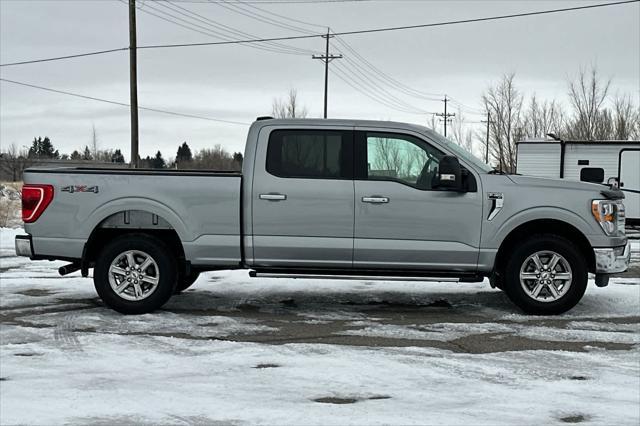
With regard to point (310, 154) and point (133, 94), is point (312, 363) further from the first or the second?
point (133, 94)

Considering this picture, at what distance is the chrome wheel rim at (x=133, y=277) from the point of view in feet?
24.4

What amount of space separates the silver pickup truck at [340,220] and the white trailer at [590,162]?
13912mm

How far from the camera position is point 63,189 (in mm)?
7438

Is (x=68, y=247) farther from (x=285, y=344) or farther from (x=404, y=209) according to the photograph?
(x=404, y=209)

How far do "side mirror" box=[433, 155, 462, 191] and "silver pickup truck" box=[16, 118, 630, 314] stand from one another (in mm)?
41

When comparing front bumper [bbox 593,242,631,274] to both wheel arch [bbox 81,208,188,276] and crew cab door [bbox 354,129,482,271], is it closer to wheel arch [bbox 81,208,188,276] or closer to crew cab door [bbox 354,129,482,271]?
crew cab door [bbox 354,129,482,271]

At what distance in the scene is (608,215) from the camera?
7.43 metres

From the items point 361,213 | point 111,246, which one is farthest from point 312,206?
point 111,246

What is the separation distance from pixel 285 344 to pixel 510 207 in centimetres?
289

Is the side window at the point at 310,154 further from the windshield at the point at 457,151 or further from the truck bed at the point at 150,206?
the windshield at the point at 457,151

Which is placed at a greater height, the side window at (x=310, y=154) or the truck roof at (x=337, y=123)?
the truck roof at (x=337, y=123)

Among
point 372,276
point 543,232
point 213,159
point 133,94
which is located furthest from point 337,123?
point 213,159

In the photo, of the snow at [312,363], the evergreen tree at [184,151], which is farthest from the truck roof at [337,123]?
the evergreen tree at [184,151]

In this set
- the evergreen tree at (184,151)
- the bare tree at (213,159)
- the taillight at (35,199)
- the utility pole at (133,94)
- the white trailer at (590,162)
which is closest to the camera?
the taillight at (35,199)
